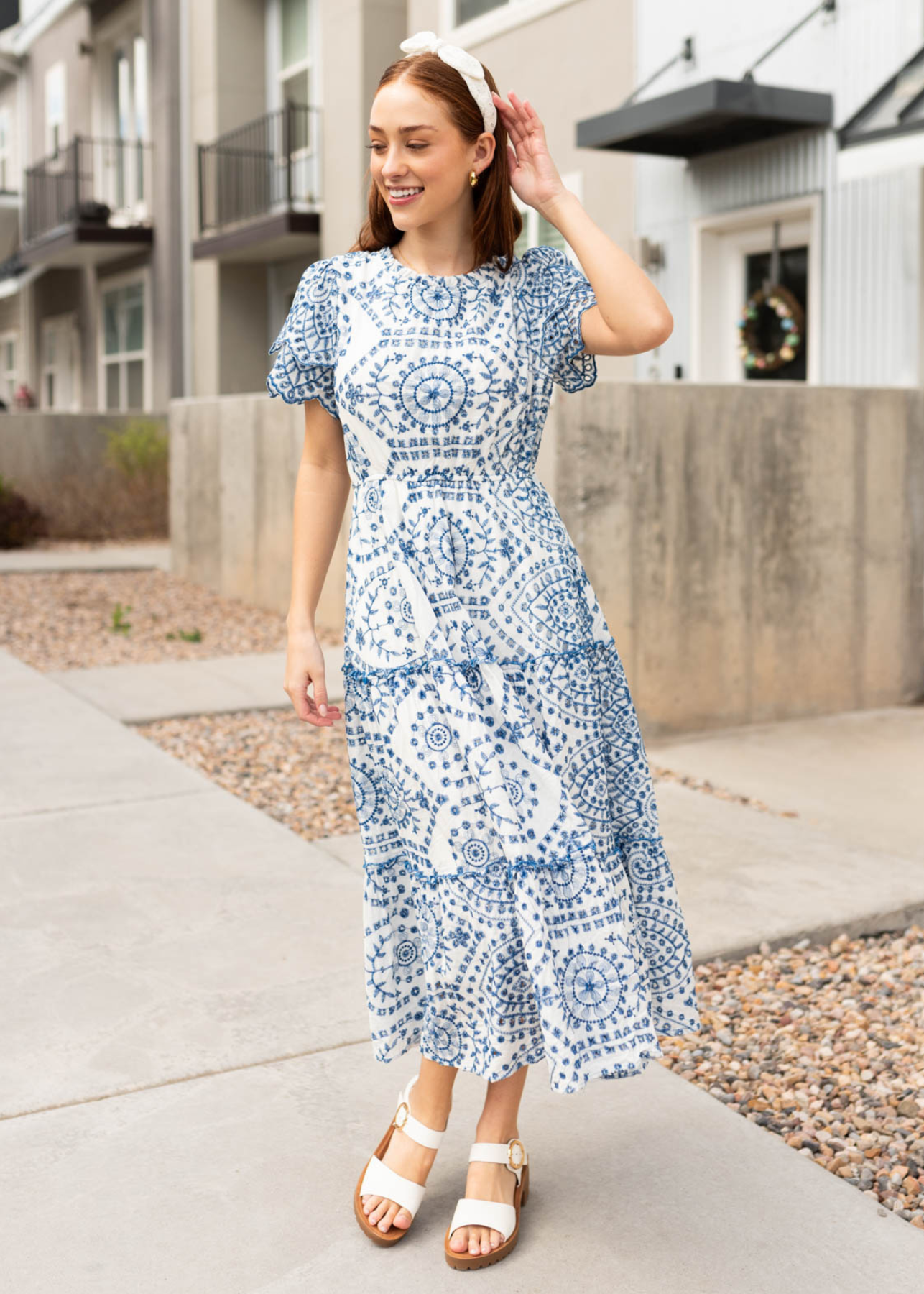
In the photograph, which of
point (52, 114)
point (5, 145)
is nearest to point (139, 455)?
point (52, 114)

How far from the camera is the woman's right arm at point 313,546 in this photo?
7.36ft

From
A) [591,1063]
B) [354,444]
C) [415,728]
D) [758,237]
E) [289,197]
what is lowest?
[591,1063]

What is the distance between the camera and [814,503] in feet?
19.9

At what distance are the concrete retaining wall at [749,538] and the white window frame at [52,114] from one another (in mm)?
15071

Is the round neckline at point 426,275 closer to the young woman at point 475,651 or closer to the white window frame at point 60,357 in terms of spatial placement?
the young woman at point 475,651

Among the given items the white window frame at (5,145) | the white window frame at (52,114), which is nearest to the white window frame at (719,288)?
the white window frame at (52,114)

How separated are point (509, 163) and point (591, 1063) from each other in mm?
1375

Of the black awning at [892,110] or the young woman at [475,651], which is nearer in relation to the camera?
the young woman at [475,651]

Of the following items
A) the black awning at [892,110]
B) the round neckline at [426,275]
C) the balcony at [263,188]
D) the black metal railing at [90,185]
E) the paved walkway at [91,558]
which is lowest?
the paved walkway at [91,558]

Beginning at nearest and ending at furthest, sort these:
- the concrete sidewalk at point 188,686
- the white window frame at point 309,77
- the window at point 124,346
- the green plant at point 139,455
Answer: the concrete sidewalk at point 188,686 → the green plant at point 139,455 → the white window frame at point 309,77 → the window at point 124,346

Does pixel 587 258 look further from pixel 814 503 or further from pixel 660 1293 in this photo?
pixel 814 503

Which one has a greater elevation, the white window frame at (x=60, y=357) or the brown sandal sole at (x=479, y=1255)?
the white window frame at (x=60, y=357)

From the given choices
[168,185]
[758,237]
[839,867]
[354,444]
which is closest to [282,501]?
[758,237]

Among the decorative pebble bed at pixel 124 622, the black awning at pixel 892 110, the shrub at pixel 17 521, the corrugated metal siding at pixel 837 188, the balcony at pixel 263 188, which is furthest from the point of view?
the balcony at pixel 263 188
